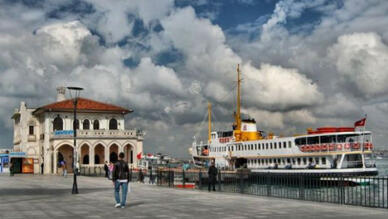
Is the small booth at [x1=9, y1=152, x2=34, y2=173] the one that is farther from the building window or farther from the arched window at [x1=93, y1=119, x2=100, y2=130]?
the arched window at [x1=93, y1=119, x2=100, y2=130]

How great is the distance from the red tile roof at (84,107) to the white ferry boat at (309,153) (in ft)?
50.0

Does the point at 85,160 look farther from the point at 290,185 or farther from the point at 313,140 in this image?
the point at 290,185

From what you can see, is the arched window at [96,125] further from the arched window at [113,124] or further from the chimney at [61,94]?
the chimney at [61,94]

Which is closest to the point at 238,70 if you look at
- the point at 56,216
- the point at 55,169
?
the point at 55,169

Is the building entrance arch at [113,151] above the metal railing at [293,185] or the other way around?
above

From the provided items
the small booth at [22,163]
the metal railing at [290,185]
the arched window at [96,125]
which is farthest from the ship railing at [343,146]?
the small booth at [22,163]

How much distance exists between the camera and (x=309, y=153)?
41688 millimetres

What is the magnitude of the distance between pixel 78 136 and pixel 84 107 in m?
5.09

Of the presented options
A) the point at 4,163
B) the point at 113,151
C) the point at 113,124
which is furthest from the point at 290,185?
the point at 4,163

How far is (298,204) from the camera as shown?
52.2 feet

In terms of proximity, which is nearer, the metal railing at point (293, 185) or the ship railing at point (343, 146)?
the metal railing at point (293, 185)

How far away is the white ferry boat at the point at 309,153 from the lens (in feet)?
129

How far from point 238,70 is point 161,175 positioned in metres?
36.3

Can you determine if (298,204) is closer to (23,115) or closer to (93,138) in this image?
(93,138)
